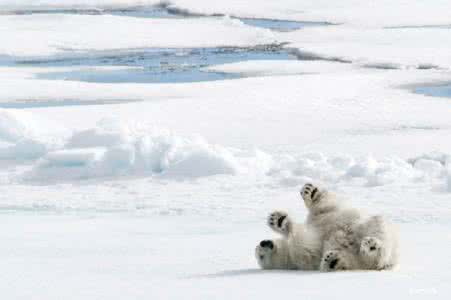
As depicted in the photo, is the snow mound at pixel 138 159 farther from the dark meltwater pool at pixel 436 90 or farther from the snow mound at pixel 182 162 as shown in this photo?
the dark meltwater pool at pixel 436 90

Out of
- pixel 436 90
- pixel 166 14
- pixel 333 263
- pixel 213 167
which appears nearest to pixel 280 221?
pixel 333 263

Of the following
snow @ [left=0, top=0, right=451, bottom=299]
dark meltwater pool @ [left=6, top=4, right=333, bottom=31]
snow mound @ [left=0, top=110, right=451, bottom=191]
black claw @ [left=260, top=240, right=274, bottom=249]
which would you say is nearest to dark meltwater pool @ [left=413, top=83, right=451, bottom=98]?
snow @ [left=0, top=0, right=451, bottom=299]

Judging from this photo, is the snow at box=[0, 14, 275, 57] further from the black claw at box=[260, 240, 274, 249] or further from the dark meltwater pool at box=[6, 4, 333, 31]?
→ the black claw at box=[260, 240, 274, 249]

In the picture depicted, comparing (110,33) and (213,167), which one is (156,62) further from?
(213,167)

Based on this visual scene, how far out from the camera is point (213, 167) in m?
6.74

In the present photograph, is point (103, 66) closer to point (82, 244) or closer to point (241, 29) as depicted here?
point (241, 29)

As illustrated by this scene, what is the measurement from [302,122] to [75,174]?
3089 millimetres

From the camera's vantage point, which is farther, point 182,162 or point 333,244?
point 182,162

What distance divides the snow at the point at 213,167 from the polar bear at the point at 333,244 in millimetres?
83

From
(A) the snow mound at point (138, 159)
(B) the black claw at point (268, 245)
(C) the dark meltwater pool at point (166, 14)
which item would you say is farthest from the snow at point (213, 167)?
(C) the dark meltwater pool at point (166, 14)

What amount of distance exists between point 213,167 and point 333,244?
341cm

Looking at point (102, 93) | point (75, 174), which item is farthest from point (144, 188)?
point (102, 93)

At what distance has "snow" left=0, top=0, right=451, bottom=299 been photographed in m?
3.19

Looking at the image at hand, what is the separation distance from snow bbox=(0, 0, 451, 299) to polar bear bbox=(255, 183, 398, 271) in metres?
0.08
